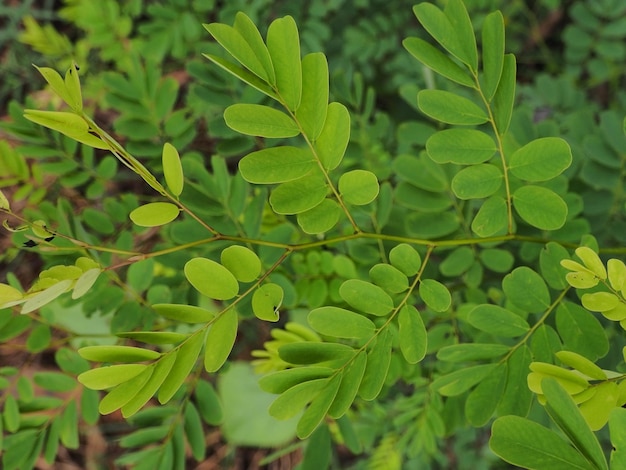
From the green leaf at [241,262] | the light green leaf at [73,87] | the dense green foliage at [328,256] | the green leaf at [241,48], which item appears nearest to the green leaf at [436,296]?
the dense green foliage at [328,256]

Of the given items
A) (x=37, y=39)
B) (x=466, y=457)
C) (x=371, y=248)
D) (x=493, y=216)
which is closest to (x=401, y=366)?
(x=371, y=248)

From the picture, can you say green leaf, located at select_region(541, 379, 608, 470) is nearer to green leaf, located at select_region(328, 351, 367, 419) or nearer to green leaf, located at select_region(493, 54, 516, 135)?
green leaf, located at select_region(328, 351, 367, 419)

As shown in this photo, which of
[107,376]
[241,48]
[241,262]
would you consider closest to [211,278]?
[241,262]

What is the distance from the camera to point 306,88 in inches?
23.7

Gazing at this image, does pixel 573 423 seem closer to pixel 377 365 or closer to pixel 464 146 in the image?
pixel 377 365

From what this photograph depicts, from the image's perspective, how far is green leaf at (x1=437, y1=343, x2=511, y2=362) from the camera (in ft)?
2.21

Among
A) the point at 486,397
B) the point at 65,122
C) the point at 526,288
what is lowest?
the point at 486,397

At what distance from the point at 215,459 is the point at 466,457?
915mm

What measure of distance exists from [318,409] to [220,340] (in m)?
0.13

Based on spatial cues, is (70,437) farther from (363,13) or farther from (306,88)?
(363,13)

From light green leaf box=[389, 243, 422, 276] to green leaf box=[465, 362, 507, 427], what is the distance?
17cm

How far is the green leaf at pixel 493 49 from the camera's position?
2.00 ft

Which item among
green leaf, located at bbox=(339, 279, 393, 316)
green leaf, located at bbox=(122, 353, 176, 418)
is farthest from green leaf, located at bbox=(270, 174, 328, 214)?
green leaf, located at bbox=(122, 353, 176, 418)

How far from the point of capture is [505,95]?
64 centimetres
